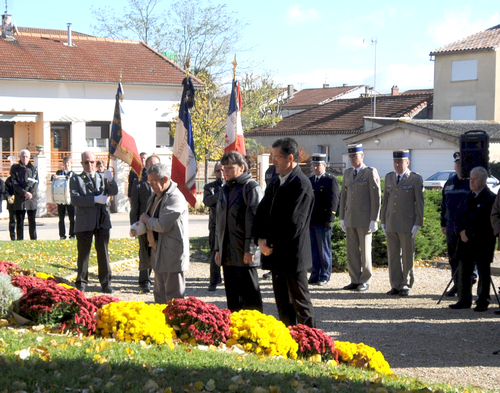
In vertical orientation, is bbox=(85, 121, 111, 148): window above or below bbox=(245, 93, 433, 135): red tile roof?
below

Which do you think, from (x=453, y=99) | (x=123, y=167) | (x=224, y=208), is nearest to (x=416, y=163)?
(x=453, y=99)

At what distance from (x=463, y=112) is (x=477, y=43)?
197 inches

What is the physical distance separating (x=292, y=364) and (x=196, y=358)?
79cm

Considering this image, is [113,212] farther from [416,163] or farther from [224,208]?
[224,208]

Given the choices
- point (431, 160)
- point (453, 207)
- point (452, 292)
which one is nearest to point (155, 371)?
point (453, 207)

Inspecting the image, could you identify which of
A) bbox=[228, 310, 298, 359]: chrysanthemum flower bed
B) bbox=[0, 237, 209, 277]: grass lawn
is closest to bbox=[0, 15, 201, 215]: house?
bbox=[0, 237, 209, 277]: grass lawn

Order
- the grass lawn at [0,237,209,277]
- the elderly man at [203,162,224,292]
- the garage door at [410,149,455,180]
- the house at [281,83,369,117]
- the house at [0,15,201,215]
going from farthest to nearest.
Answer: the house at [281,83,369,117]
the garage door at [410,149,455,180]
the house at [0,15,201,215]
the grass lawn at [0,237,209,277]
the elderly man at [203,162,224,292]

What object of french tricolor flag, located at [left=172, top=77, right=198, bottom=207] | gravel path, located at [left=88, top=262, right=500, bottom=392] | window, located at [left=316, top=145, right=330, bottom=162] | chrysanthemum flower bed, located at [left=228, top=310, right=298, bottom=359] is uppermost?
window, located at [left=316, top=145, right=330, bottom=162]

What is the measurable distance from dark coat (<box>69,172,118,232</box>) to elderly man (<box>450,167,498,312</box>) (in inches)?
203

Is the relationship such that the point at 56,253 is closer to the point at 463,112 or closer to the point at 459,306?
the point at 459,306

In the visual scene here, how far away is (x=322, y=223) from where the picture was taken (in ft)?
38.3

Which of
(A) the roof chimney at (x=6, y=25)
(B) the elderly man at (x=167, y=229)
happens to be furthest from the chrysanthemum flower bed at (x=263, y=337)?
(A) the roof chimney at (x=6, y=25)

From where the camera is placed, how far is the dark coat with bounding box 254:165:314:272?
6.77m

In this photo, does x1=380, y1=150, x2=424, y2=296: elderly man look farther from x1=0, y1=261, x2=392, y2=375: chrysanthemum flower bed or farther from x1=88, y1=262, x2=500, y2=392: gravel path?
x1=0, y1=261, x2=392, y2=375: chrysanthemum flower bed
